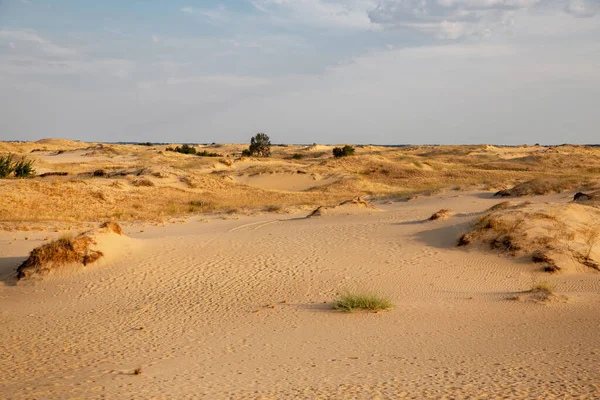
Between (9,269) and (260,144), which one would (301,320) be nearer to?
(9,269)

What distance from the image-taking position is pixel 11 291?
10.9 meters

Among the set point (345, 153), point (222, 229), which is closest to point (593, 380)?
point (222, 229)

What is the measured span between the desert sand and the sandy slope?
0.03 metres

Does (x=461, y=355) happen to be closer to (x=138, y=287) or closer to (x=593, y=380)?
(x=593, y=380)

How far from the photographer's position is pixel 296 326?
8.29 metres

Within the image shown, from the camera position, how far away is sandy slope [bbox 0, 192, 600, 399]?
5930 millimetres

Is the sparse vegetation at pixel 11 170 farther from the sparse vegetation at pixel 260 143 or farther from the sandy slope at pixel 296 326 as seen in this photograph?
the sparse vegetation at pixel 260 143

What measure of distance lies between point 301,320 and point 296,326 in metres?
0.32

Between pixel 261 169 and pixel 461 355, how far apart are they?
37398 mm

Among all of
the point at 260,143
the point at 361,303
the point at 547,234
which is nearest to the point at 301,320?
the point at 361,303

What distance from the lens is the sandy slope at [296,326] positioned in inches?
233

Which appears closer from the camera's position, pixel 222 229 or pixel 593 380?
pixel 593 380

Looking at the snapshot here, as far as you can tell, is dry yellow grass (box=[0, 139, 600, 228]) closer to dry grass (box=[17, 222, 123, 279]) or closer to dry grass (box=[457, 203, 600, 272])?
dry grass (box=[17, 222, 123, 279])

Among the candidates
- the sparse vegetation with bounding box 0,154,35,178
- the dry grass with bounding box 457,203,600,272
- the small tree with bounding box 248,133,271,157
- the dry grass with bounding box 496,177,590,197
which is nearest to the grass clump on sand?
the dry grass with bounding box 457,203,600,272
